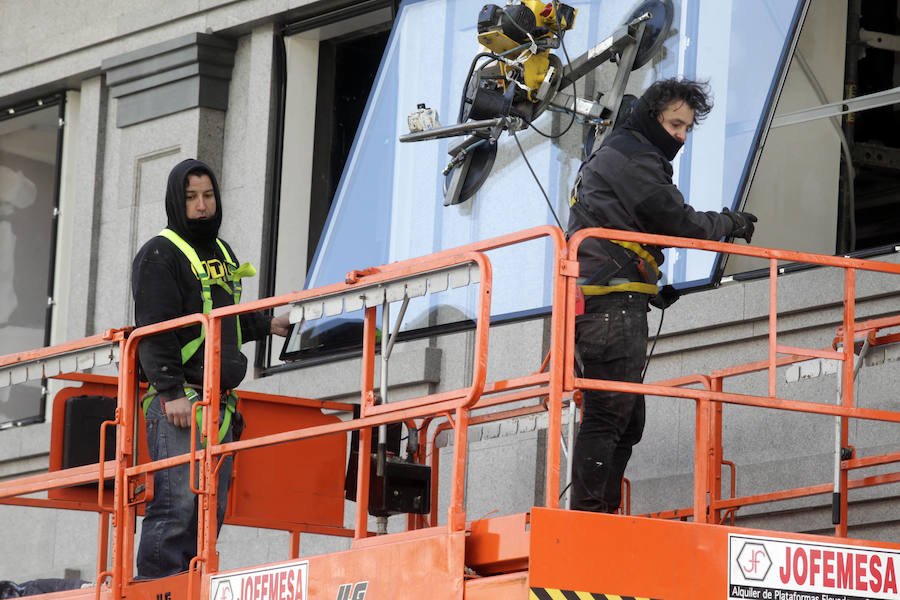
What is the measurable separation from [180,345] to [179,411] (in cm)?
36

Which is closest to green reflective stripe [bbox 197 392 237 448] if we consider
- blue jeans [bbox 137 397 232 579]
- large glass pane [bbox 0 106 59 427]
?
blue jeans [bbox 137 397 232 579]

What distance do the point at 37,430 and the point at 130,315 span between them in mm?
1383

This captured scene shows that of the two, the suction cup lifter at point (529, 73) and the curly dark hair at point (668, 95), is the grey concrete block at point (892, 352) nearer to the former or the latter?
the curly dark hair at point (668, 95)

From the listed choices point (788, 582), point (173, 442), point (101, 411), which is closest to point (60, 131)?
point (101, 411)

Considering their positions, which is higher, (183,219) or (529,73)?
(529,73)

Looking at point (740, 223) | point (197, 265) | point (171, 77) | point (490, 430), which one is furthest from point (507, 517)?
point (171, 77)

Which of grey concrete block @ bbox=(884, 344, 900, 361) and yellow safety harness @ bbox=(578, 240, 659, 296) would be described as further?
grey concrete block @ bbox=(884, 344, 900, 361)

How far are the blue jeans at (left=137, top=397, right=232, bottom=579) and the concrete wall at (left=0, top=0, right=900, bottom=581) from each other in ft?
5.00

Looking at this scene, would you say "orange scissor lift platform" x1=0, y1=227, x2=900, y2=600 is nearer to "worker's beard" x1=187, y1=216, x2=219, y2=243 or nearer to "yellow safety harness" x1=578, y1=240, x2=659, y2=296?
"yellow safety harness" x1=578, y1=240, x2=659, y2=296

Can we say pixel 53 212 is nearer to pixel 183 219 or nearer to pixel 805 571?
pixel 183 219

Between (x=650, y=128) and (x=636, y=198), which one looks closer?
(x=636, y=198)

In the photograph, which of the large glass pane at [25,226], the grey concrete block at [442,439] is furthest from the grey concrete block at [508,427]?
the large glass pane at [25,226]

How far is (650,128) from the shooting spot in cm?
728

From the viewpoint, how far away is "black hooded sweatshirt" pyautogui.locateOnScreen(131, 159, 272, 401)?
773cm
